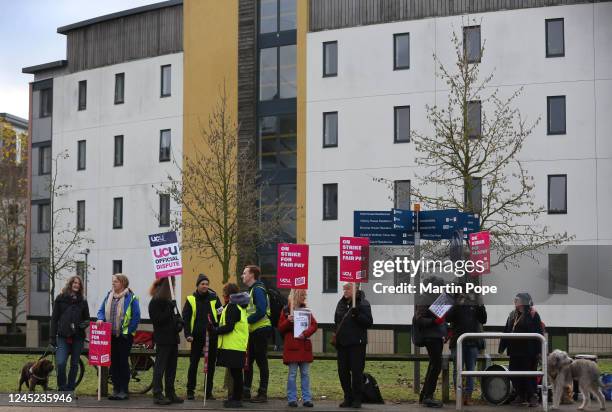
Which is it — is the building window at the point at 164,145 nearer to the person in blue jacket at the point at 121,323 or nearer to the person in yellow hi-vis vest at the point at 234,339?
the person in blue jacket at the point at 121,323

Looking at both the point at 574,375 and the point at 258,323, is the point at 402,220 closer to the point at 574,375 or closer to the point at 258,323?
the point at 258,323

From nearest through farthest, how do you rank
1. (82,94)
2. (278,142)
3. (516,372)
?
(516,372)
(278,142)
(82,94)

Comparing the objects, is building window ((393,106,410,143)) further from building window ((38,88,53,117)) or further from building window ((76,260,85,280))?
building window ((38,88,53,117))

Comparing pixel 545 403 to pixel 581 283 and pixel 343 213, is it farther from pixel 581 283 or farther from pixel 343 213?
pixel 343 213

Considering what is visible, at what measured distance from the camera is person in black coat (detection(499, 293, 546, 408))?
17.0 meters

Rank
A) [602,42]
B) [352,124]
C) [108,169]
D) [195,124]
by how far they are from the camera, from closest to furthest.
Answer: [602,42]
[352,124]
[195,124]
[108,169]

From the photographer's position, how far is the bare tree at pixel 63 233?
186ft

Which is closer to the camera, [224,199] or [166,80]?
[224,199]

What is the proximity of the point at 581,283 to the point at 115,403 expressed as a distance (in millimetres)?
29601

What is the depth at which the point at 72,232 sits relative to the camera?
57312 millimetres

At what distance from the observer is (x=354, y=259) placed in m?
17.6

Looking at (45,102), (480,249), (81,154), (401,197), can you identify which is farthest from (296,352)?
(45,102)

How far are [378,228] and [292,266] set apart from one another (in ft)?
6.45

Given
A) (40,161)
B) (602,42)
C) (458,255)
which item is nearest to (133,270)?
(40,161)
